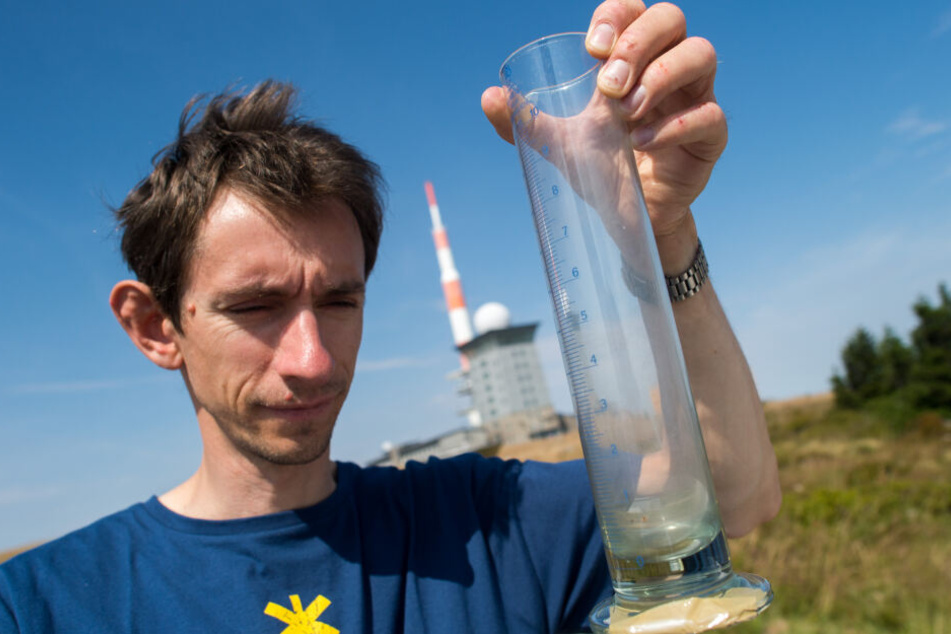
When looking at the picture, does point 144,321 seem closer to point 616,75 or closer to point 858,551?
point 616,75

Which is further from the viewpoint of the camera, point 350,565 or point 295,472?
point 295,472

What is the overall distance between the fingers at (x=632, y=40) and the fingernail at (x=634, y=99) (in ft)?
0.05

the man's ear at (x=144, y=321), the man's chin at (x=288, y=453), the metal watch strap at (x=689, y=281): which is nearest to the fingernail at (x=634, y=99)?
the metal watch strap at (x=689, y=281)

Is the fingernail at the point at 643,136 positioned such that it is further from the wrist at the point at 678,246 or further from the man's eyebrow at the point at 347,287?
the man's eyebrow at the point at 347,287

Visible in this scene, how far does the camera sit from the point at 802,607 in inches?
220

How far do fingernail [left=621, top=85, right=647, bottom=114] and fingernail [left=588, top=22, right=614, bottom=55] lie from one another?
99 millimetres

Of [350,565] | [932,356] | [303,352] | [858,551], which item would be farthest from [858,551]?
[932,356]

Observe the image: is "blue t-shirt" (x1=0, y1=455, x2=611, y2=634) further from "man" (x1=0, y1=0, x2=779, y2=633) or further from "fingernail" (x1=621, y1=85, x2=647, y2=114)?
"fingernail" (x1=621, y1=85, x2=647, y2=114)

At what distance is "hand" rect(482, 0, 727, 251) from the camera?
4.27ft

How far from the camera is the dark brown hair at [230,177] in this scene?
209cm

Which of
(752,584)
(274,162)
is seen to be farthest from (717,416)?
(274,162)

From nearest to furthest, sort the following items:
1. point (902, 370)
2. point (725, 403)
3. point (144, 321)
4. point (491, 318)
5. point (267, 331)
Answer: point (725, 403)
point (267, 331)
point (144, 321)
point (902, 370)
point (491, 318)

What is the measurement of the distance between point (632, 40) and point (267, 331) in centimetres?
129

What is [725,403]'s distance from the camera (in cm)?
183
